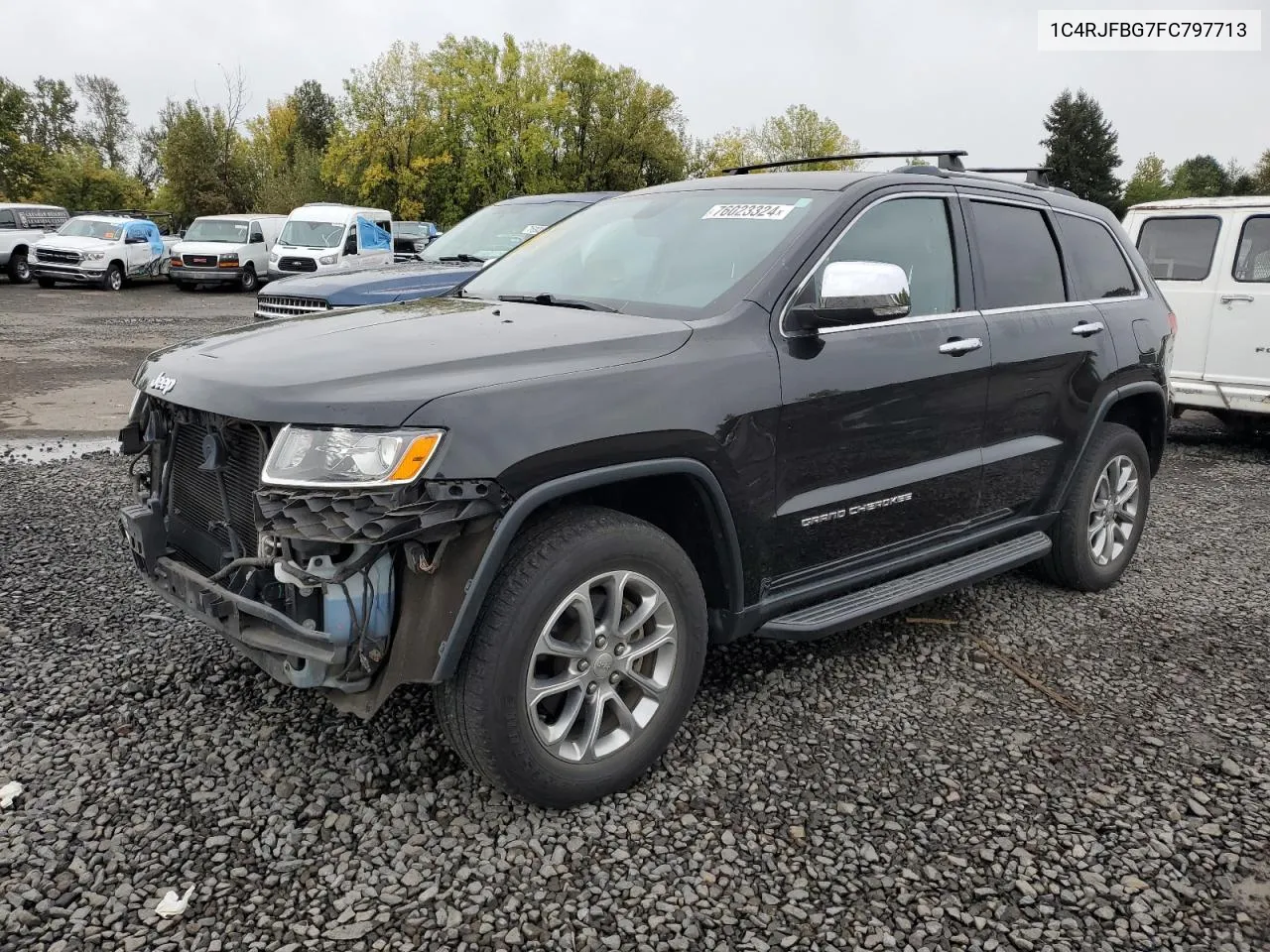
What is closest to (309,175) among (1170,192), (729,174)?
(729,174)

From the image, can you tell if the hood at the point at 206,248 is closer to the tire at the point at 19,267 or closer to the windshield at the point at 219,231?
the windshield at the point at 219,231

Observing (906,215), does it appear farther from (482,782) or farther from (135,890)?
(135,890)

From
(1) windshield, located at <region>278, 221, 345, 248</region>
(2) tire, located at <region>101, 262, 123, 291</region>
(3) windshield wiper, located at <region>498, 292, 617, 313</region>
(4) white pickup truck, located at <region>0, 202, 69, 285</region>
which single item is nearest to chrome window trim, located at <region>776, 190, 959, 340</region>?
(3) windshield wiper, located at <region>498, 292, 617, 313</region>

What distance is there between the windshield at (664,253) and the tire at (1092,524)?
2017mm

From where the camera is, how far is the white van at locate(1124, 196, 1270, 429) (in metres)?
8.10

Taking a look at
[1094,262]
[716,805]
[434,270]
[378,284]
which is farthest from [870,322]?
[434,270]

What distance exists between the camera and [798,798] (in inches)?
118

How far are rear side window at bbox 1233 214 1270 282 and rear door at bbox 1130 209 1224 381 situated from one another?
0.55ft

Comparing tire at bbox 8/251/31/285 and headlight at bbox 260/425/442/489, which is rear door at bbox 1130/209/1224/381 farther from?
tire at bbox 8/251/31/285

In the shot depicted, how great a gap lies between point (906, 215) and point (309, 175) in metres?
51.3

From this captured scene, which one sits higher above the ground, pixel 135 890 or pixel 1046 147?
pixel 1046 147

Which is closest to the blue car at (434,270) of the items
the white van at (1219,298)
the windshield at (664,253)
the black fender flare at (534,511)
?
the windshield at (664,253)

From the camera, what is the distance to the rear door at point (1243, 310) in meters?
8.07

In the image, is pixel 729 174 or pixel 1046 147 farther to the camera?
pixel 1046 147
